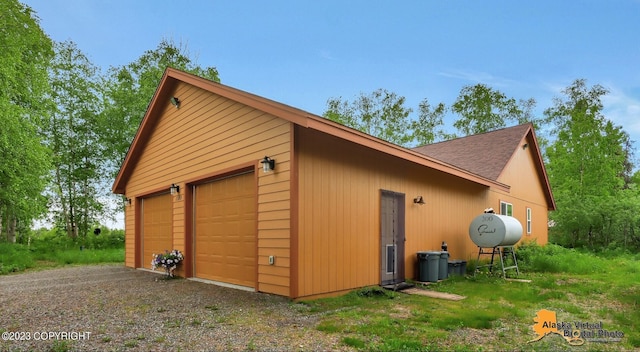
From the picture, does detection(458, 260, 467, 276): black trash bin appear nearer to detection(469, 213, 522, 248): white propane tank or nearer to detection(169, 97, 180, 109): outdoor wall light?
detection(469, 213, 522, 248): white propane tank

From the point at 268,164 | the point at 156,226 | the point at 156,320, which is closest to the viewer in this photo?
the point at 156,320

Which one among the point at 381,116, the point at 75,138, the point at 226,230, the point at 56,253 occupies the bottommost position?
the point at 56,253

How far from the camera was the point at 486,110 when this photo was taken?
984 inches

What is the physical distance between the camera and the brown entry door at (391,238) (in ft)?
25.5

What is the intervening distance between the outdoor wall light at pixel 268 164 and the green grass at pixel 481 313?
7.31 ft

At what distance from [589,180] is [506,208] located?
10.3m

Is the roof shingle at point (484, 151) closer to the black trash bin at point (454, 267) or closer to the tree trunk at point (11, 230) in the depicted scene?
the black trash bin at point (454, 267)

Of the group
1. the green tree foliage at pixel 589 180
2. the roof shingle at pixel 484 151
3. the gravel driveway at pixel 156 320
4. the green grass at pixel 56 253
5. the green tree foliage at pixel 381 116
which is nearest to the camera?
the gravel driveway at pixel 156 320

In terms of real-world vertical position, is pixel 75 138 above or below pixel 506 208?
above

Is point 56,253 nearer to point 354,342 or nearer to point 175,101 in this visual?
point 175,101

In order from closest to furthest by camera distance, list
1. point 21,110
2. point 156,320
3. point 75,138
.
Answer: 1. point 156,320
2. point 21,110
3. point 75,138

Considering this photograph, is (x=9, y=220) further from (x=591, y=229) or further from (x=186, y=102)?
(x=591, y=229)

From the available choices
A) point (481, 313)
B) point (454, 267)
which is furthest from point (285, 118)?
point (454, 267)

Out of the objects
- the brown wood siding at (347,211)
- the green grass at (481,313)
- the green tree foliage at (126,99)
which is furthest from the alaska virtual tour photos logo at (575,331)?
the green tree foliage at (126,99)
